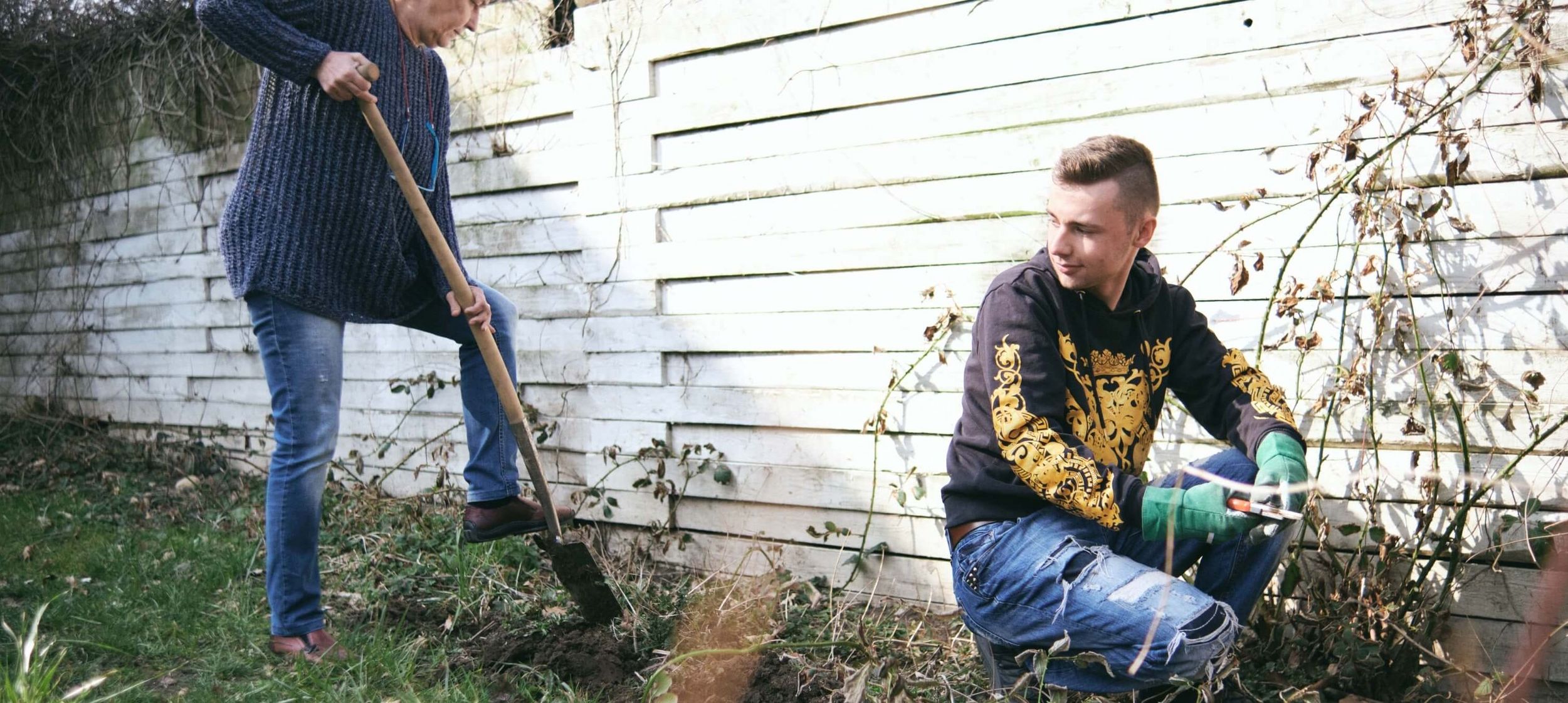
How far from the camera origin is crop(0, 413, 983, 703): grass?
247cm

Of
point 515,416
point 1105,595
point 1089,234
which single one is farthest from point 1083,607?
point 515,416

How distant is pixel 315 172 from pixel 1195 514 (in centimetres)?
207

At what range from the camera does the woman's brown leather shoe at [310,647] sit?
255 cm

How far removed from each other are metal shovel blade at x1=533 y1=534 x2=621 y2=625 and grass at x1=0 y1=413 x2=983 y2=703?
61mm

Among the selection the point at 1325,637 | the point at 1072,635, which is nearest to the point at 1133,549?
the point at 1072,635

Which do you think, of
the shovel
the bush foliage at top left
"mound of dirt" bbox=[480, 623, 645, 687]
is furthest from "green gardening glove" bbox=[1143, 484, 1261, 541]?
the bush foliage at top left

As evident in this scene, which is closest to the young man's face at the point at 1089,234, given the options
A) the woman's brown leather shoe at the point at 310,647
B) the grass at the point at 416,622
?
the grass at the point at 416,622

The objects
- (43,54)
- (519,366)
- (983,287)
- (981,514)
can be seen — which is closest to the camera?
(981,514)

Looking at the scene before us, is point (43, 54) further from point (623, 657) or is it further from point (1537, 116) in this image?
point (1537, 116)

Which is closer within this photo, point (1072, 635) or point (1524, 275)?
point (1072, 635)

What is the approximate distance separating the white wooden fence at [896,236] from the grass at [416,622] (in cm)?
25

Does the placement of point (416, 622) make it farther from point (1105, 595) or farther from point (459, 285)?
point (1105, 595)

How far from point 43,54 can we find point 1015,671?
5979mm

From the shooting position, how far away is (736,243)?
10.7 ft
